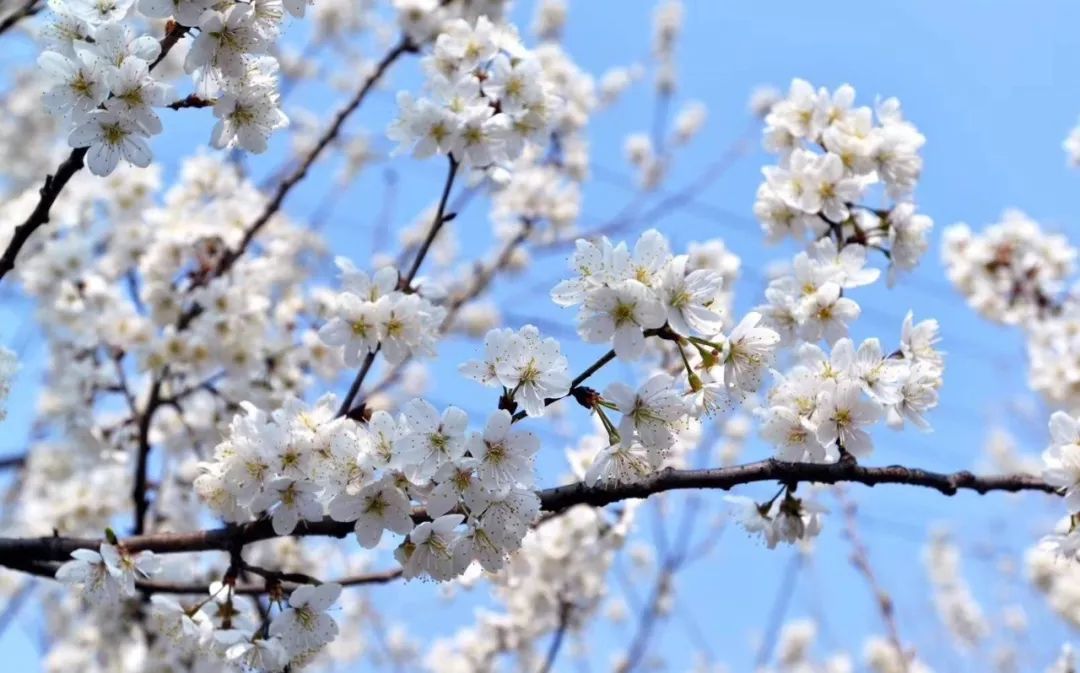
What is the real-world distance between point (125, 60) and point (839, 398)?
A: 1.33 metres

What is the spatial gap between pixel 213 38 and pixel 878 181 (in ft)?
5.01

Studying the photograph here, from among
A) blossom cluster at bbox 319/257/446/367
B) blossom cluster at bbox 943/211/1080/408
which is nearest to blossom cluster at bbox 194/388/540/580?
blossom cluster at bbox 319/257/446/367

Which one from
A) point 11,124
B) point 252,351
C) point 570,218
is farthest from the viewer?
point 11,124

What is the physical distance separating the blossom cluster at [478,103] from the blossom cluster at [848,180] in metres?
0.61

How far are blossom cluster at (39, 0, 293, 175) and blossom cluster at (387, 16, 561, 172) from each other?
63 centimetres

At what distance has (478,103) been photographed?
227cm

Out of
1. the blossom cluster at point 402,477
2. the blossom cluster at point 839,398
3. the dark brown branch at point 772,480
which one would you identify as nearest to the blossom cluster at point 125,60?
the blossom cluster at point 402,477

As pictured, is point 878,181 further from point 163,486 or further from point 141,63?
point 163,486

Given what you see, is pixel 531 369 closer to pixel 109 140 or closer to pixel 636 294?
pixel 636 294

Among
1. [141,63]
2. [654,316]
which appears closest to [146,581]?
[141,63]

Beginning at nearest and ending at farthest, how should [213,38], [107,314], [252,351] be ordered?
[213,38] < [252,351] < [107,314]

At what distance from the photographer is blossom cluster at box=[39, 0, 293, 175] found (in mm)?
1495

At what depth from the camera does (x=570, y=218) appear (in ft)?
12.7

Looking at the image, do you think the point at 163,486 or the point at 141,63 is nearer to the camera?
the point at 141,63
